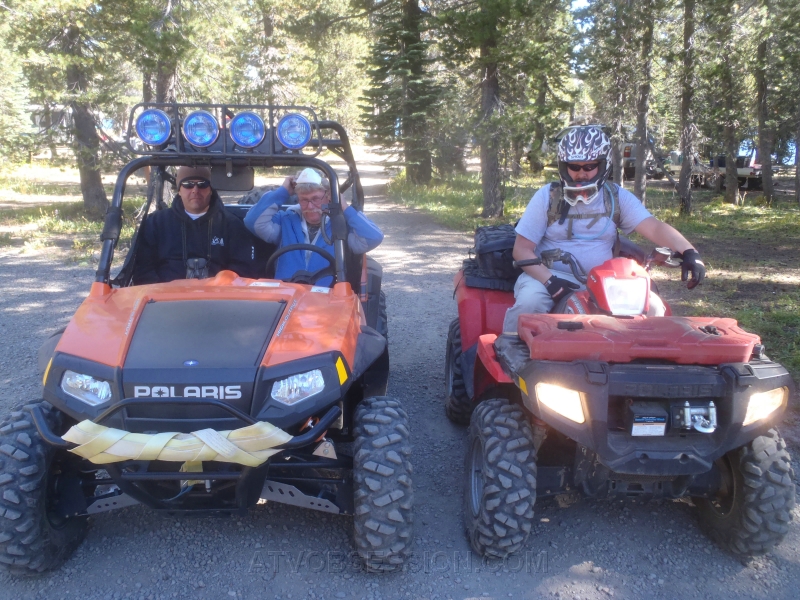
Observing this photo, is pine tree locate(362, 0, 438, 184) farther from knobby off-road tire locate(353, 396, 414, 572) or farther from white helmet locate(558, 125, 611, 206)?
knobby off-road tire locate(353, 396, 414, 572)

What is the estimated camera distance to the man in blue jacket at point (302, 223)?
4488 millimetres

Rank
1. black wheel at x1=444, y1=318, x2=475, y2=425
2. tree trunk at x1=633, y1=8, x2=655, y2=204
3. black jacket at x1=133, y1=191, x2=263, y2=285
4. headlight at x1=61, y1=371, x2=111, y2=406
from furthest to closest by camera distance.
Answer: tree trunk at x1=633, y1=8, x2=655, y2=204 → black wheel at x1=444, y1=318, x2=475, y2=425 → black jacket at x1=133, y1=191, x2=263, y2=285 → headlight at x1=61, y1=371, x2=111, y2=406

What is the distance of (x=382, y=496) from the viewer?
287cm

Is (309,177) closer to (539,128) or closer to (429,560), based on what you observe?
(429,560)

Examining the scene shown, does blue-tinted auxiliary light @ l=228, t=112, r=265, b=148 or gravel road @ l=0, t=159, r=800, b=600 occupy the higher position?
blue-tinted auxiliary light @ l=228, t=112, r=265, b=148

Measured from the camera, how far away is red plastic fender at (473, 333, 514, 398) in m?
3.20

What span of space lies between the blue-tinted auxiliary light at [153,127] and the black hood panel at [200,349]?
80 cm

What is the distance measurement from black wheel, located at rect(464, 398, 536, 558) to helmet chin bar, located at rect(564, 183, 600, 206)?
1495 mm

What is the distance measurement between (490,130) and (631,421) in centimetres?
997

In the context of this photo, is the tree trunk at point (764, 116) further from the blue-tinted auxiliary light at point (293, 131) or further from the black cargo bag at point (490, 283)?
the blue-tinted auxiliary light at point (293, 131)

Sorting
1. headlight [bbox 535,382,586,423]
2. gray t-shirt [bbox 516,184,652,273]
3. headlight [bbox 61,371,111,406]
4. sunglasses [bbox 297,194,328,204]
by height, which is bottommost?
headlight [bbox 535,382,586,423]

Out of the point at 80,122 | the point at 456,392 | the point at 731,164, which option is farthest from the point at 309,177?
the point at 731,164

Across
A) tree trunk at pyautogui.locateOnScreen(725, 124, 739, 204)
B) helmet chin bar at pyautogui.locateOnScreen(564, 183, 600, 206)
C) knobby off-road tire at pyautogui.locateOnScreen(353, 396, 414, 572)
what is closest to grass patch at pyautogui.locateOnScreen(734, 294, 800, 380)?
helmet chin bar at pyautogui.locateOnScreen(564, 183, 600, 206)

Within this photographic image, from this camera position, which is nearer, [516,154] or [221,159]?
[221,159]
